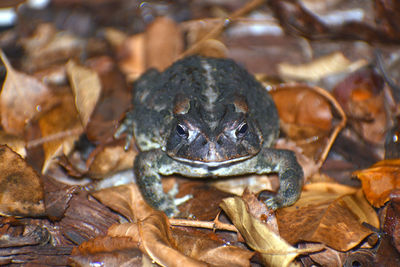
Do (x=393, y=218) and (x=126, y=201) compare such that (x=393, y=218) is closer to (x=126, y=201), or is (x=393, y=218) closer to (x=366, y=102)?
(x=366, y=102)

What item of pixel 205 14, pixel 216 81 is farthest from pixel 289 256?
pixel 205 14

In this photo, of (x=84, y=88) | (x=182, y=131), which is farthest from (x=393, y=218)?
(x=84, y=88)

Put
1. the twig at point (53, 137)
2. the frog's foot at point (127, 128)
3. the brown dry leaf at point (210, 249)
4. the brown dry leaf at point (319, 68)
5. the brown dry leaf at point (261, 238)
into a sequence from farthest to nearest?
the brown dry leaf at point (319, 68)
the frog's foot at point (127, 128)
the twig at point (53, 137)
the brown dry leaf at point (210, 249)
the brown dry leaf at point (261, 238)

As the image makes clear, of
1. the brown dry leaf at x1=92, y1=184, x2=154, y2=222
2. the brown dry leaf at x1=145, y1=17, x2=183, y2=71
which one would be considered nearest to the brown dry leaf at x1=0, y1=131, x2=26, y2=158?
the brown dry leaf at x1=92, y1=184, x2=154, y2=222

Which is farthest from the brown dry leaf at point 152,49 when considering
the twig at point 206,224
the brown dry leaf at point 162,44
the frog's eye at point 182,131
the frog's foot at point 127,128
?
the twig at point 206,224

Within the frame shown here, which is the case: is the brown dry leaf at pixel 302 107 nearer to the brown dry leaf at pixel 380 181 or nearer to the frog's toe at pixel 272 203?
the brown dry leaf at pixel 380 181
